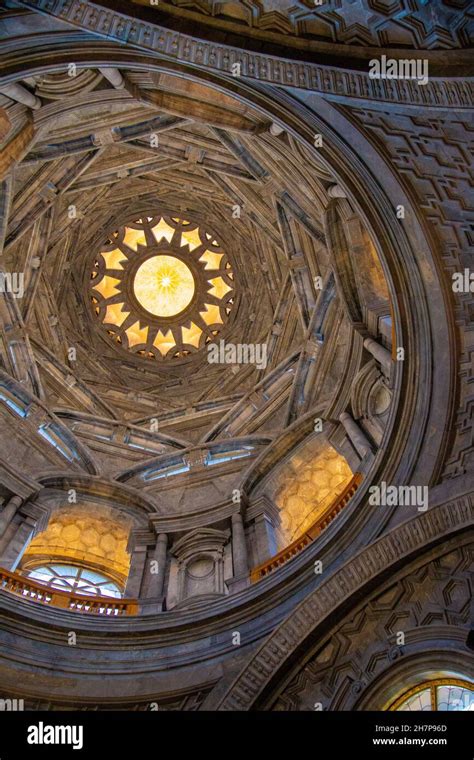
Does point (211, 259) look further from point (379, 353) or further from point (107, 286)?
point (379, 353)

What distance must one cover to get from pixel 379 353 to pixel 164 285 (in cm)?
2277

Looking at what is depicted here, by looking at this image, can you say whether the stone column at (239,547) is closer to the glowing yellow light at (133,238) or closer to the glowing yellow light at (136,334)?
the glowing yellow light at (136,334)

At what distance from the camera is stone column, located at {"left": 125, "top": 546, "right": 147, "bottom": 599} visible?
629 inches

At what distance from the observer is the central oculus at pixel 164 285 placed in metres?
36.7

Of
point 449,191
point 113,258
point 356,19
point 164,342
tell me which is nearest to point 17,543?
point 449,191

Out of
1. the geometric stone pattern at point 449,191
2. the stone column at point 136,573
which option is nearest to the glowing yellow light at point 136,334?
the stone column at point 136,573

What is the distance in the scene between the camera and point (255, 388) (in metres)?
25.6

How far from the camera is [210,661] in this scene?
1271 cm

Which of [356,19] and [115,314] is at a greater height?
[115,314]

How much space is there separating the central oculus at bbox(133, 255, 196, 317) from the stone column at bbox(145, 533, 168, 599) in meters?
20.6

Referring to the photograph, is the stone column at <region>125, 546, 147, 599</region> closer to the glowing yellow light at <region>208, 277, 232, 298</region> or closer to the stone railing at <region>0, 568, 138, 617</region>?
the stone railing at <region>0, 568, 138, 617</region>

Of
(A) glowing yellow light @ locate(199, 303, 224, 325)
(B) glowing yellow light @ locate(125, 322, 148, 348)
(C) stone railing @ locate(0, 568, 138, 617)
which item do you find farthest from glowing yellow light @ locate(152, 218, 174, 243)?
(C) stone railing @ locate(0, 568, 138, 617)

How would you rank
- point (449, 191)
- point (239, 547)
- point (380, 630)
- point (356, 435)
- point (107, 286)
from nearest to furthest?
point (380, 630)
point (449, 191)
point (239, 547)
point (356, 435)
point (107, 286)

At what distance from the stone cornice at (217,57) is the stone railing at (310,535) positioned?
25.8 feet
